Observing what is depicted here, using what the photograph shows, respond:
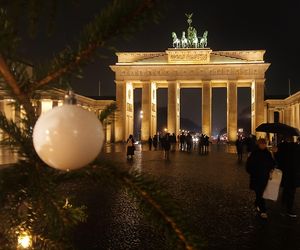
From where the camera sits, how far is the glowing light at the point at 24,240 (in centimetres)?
162

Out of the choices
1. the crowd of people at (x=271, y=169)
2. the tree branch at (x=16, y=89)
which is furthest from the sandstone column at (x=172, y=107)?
the tree branch at (x=16, y=89)

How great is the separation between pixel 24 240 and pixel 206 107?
183 feet

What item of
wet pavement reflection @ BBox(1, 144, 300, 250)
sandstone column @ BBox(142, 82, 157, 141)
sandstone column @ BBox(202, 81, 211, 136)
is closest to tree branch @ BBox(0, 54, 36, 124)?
wet pavement reflection @ BBox(1, 144, 300, 250)

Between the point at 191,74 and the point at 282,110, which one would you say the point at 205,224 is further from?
the point at 282,110

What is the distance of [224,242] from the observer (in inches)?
234

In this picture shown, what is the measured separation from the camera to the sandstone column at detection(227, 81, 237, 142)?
5594cm

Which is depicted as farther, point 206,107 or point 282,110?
point 282,110

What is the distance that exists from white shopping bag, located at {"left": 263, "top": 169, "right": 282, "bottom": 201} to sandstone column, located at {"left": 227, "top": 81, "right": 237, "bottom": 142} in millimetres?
49251

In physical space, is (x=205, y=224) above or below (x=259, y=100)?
below

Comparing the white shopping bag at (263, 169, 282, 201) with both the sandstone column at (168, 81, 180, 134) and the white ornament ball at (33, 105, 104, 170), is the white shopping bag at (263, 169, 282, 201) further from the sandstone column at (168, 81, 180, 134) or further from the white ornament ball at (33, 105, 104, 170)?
the sandstone column at (168, 81, 180, 134)

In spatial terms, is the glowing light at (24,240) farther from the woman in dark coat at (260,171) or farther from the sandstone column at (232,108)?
the sandstone column at (232,108)

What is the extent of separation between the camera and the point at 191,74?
56125mm

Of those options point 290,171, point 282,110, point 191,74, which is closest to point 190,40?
point 191,74

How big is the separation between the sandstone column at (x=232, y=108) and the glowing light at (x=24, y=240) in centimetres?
5571
